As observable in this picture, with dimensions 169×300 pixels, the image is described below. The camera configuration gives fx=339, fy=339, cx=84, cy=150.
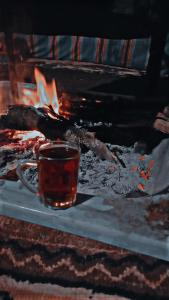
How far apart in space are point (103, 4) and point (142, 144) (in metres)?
1.51

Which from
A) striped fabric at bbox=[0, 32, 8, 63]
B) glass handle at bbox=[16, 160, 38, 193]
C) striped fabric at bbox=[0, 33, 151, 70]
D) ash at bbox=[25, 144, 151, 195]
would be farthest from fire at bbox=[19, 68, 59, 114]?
striped fabric at bbox=[0, 32, 8, 63]

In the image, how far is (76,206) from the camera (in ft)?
4.21

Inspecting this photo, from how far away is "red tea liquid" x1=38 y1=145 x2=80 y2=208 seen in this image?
3.97ft

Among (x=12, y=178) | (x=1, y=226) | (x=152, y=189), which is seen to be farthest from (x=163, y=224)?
(x=12, y=178)

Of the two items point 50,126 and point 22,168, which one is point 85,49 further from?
point 22,168

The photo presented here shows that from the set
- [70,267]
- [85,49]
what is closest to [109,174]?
[70,267]

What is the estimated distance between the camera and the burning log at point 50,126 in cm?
212

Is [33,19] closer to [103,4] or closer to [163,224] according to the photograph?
[103,4]

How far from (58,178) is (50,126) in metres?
1.18

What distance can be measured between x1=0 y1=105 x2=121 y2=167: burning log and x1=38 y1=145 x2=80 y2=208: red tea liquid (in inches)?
31.6

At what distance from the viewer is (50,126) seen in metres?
2.36

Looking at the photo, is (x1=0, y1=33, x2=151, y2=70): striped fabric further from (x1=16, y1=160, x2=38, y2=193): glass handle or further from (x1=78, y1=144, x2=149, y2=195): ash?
(x1=16, y1=160, x2=38, y2=193): glass handle

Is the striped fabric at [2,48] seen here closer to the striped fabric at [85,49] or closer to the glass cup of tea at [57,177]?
the striped fabric at [85,49]

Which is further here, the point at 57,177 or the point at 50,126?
the point at 50,126
